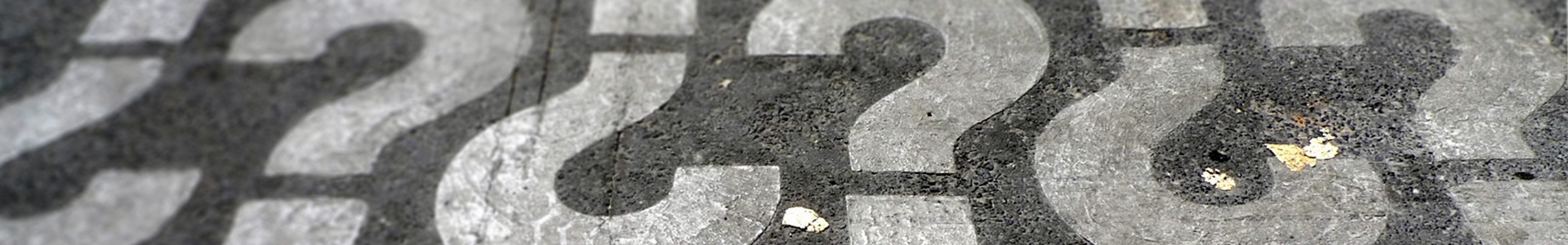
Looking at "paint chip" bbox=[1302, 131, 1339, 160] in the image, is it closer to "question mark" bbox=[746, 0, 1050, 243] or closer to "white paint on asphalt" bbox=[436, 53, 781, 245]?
"question mark" bbox=[746, 0, 1050, 243]

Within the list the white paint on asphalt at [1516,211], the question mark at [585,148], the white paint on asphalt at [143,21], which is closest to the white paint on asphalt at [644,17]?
the question mark at [585,148]

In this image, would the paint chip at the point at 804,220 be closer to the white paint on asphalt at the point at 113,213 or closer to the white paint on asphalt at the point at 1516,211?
the white paint on asphalt at the point at 1516,211

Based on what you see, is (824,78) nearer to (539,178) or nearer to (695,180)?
(695,180)

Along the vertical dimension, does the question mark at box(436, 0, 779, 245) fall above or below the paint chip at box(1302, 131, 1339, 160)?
below

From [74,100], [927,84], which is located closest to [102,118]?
[74,100]

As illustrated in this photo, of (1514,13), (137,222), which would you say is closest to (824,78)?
(1514,13)

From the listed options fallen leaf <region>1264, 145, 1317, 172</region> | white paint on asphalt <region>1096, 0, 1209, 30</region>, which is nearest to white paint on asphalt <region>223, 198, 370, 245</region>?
white paint on asphalt <region>1096, 0, 1209, 30</region>
